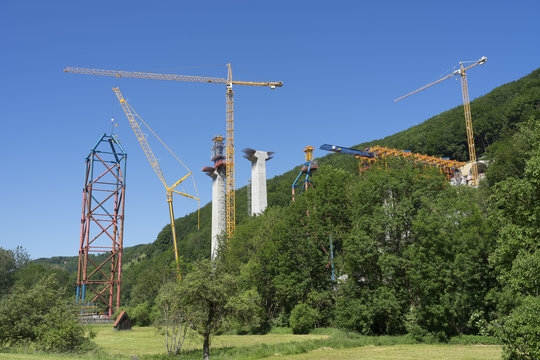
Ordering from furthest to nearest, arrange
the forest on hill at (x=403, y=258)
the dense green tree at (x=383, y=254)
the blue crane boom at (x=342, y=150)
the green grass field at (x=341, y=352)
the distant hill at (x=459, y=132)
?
the distant hill at (x=459, y=132)
the blue crane boom at (x=342, y=150)
the dense green tree at (x=383, y=254)
the green grass field at (x=341, y=352)
the forest on hill at (x=403, y=258)

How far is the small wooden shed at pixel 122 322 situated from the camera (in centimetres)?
5100

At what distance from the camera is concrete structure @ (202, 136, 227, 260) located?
77250 mm

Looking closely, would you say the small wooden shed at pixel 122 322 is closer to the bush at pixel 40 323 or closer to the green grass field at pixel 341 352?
the green grass field at pixel 341 352

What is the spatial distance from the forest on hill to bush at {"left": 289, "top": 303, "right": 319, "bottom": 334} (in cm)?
11

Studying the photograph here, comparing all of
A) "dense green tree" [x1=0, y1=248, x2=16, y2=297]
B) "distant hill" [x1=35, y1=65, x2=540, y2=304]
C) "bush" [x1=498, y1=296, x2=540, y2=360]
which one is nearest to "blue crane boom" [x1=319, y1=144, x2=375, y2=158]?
"distant hill" [x1=35, y1=65, x2=540, y2=304]

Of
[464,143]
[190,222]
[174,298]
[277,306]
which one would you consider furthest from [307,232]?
[190,222]

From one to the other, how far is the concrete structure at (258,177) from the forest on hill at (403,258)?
13551mm

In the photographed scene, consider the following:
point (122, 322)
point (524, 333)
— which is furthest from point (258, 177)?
point (524, 333)

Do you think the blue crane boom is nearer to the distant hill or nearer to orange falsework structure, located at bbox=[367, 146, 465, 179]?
orange falsework structure, located at bbox=[367, 146, 465, 179]

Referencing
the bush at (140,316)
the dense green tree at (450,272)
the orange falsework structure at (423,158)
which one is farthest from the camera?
the orange falsework structure at (423,158)

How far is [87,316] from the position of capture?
181 feet

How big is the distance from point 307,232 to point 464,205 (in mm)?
18317

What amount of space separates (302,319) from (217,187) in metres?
44.8

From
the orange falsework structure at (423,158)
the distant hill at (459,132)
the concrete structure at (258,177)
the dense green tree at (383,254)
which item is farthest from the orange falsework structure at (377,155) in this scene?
the dense green tree at (383,254)
